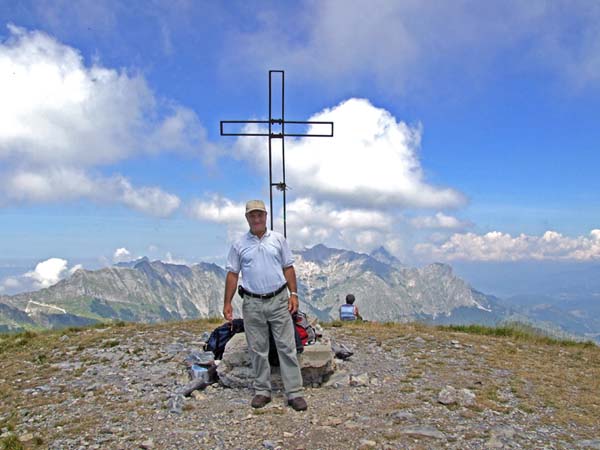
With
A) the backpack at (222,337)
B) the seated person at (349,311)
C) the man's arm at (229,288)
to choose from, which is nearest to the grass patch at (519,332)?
the seated person at (349,311)

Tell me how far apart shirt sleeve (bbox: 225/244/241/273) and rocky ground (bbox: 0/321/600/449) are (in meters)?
2.29

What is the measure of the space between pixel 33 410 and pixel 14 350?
18.4 ft

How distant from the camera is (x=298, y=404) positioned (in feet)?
23.2

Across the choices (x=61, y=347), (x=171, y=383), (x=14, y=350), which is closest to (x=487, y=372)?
(x=171, y=383)

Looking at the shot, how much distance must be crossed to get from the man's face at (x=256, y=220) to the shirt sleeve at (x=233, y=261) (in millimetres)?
494

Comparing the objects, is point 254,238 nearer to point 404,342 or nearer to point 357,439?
point 357,439

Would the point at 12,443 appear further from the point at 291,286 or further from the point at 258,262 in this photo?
the point at 291,286

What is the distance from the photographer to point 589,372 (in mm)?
10297

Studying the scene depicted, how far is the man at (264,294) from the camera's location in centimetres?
745

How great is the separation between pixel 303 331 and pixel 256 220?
102 inches

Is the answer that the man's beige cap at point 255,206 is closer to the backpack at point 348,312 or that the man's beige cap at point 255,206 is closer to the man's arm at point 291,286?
the man's arm at point 291,286

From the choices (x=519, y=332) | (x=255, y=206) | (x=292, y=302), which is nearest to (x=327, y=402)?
(x=292, y=302)

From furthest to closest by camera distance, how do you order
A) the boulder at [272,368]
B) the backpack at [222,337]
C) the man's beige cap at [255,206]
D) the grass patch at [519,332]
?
the grass patch at [519,332], the backpack at [222,337], the boulder at [272,368], the man's beige cap at [255,206]

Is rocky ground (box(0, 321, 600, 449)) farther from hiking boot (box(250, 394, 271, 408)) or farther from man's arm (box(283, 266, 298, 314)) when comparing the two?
man's arm (box(283, 266, 298, 314))
